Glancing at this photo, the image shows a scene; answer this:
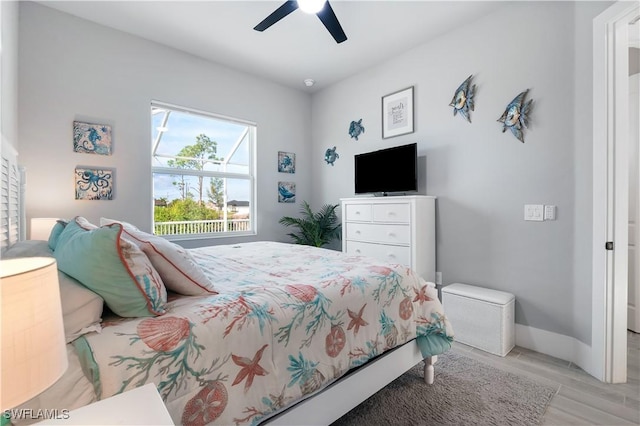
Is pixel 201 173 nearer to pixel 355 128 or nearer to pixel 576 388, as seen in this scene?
pixel 355 128

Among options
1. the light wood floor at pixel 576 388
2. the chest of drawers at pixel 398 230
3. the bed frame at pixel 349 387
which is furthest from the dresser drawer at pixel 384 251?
the bed frame at pixel 349 387

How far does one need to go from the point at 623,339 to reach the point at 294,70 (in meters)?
3.90

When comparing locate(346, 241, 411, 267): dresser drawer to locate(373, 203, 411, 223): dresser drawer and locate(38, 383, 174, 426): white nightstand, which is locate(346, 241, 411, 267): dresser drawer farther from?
locate(38, 383, 174, 426): white nightstand

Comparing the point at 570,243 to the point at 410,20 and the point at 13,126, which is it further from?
the point at 13,126

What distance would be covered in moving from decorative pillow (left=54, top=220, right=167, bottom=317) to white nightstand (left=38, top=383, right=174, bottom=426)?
0.33 m

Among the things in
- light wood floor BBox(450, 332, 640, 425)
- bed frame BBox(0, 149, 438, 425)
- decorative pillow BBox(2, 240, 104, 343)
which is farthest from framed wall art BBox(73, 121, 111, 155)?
light wood floor BBox(450, 332, 640, 425)

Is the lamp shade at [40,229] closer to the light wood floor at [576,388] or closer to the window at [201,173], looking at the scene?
the window at [201,173]

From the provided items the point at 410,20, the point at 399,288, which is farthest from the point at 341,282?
the point at 410,20

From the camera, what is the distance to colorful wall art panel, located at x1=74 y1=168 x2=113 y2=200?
2.69 metres

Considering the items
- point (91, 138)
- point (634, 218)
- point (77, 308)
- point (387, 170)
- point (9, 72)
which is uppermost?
point (9, 72)

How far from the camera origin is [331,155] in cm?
418

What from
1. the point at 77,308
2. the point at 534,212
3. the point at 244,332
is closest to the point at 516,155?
the point at 534,212

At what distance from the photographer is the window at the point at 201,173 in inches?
131

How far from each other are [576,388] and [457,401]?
80 cm
